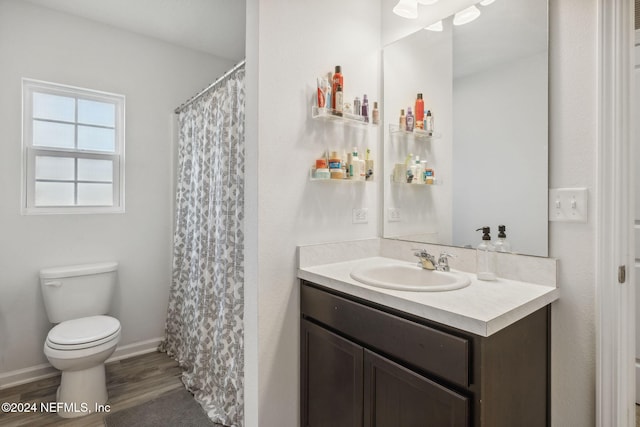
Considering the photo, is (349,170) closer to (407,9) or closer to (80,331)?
(407,9)

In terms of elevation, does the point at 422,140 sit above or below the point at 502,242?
above

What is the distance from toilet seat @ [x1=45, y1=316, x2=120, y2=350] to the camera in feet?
6.19

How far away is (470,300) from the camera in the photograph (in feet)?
3.64

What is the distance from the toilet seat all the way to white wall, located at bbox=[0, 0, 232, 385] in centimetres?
42

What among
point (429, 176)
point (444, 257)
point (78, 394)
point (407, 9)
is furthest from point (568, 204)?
point (78, 394)

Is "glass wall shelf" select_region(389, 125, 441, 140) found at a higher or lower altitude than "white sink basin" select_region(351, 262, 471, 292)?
higher

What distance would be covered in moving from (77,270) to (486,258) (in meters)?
2.53

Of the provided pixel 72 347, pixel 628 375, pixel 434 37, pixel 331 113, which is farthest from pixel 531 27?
pixel 72 347

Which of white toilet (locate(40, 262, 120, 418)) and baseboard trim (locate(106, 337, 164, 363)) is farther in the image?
baseboard trim (locate(106, 337, 164, 363))

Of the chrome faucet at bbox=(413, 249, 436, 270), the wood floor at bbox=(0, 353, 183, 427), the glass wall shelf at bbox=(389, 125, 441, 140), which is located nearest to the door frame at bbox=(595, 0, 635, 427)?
the chrome faucet at bbox=(413, 249, 436, 270)

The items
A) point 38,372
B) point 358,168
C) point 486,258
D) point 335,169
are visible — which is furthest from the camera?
point 38,372

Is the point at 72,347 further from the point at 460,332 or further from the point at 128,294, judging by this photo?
the point at 460,332

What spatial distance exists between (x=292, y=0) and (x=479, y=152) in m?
1.14

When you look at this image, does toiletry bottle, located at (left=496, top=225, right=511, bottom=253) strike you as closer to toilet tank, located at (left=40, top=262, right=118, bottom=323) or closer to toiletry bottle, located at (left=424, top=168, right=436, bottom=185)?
toiletry bottle, located at (left=424, top=168, right=436, bottom=185)
